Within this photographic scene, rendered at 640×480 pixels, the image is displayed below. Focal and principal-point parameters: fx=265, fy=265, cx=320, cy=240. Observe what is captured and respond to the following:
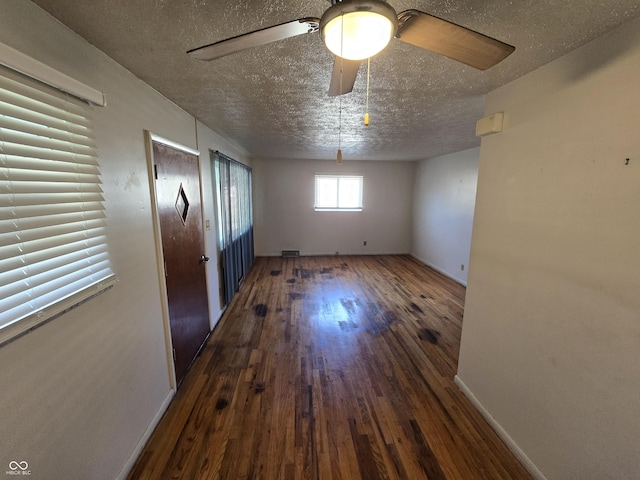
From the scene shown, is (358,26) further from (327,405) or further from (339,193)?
(339,193)

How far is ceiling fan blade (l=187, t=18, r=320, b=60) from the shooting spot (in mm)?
834

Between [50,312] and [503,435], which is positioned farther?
[503,435]

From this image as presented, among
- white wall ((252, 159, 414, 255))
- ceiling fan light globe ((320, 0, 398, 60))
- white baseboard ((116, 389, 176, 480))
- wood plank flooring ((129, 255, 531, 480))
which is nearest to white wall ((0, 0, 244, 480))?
white baseboard ((116, 389, 176, 480))

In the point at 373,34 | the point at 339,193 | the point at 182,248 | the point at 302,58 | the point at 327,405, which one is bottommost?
the point at 327,405

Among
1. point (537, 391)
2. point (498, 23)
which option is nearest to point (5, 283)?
point (498, 23)

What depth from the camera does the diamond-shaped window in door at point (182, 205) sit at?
2274mm

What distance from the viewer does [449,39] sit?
877 millimetres

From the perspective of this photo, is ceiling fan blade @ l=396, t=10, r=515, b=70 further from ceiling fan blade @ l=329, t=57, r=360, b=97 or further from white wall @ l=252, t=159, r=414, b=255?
white wall @ l=252, t=159, r=414, b=255

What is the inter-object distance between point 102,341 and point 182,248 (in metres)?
1.08

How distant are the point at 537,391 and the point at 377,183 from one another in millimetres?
5339

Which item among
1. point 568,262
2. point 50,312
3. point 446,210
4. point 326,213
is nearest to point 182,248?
point 50,312

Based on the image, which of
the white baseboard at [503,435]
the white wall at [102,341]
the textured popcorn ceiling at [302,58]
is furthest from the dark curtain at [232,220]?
the white baseboard at [503,435]

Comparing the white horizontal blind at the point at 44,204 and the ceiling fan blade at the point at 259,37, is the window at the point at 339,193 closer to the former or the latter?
the white horizontal blind at the point at 44,204

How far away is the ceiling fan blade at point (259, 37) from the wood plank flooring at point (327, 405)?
208 centimetres
